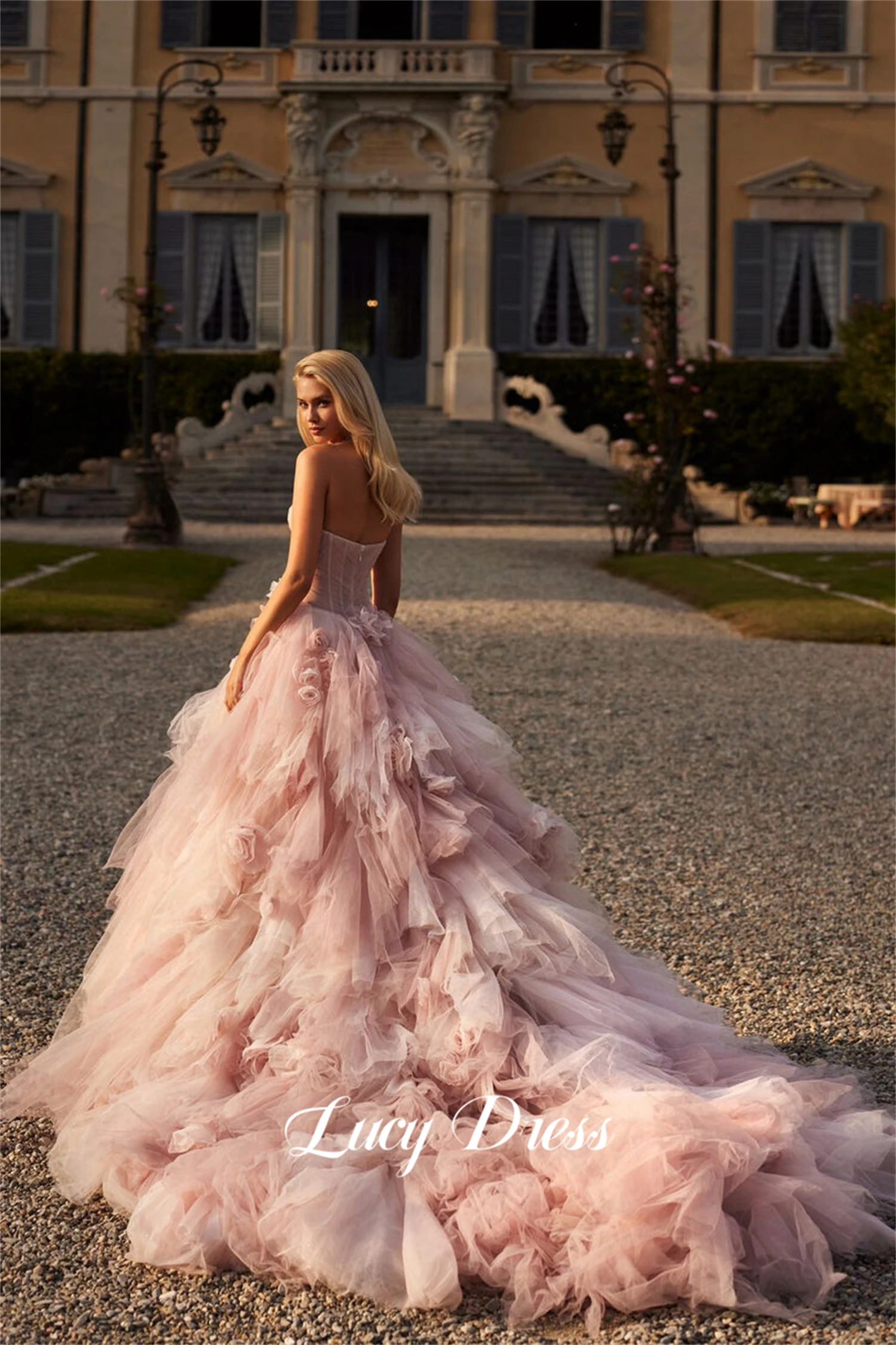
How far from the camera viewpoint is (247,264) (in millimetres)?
22531

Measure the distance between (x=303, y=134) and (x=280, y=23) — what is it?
2000 mm

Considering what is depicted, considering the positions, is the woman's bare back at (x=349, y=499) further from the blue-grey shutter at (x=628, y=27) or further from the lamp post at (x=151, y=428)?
the blue-grey shutter at (x=628, y=27)

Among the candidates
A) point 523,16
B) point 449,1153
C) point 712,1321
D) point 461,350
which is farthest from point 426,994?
point 523,16

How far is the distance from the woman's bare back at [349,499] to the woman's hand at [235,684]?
0.31 m

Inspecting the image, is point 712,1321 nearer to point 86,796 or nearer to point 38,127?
point 86,796

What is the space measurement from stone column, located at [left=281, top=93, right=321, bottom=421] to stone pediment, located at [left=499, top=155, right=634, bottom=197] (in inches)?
104

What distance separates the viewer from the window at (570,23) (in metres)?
22.1

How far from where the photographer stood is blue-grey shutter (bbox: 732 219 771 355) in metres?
22.3

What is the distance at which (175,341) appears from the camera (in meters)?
22.5

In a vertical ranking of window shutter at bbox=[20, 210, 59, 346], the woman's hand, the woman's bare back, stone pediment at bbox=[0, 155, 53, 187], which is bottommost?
the woman's hand

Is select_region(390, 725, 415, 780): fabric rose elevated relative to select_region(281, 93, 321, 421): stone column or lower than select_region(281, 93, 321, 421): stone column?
lower

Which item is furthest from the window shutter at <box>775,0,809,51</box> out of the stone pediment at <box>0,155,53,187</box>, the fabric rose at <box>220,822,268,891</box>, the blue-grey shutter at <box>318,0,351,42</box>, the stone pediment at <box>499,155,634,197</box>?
the fabric rose at <box>220,822,268,891</box>

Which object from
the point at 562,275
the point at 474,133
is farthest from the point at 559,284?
the point at 474,133

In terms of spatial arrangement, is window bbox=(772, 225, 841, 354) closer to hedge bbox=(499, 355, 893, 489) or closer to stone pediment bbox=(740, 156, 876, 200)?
stone pediment bbox=(740, 156, 876, 200)
